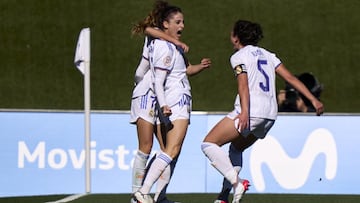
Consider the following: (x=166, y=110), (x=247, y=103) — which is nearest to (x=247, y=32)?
(x=247, y=103)

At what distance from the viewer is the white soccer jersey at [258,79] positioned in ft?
31.3

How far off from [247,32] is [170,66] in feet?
2.63

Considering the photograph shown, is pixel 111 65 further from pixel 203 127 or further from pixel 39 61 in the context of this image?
pixel 203 127

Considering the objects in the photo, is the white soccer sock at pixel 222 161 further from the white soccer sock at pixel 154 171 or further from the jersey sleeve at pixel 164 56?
the jersey sleeve at pixel 164 56

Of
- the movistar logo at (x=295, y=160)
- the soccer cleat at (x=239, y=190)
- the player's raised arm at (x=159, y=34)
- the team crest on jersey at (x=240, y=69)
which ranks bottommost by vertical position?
the movistar logo at (x=295, y=160)

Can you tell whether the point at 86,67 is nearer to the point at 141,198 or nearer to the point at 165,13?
the point at 165,13

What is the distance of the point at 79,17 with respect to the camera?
890 inches

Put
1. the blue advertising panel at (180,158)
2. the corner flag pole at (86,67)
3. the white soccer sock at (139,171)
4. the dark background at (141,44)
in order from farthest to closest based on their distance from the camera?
the dark background at (141,44) → the blue advertising panel at (180,158) → the corner flag pole at (86,67) → the white soccer sock at (139,171)

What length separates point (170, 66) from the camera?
9.70 meters

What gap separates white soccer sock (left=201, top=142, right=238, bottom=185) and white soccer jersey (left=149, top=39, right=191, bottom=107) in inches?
21.6

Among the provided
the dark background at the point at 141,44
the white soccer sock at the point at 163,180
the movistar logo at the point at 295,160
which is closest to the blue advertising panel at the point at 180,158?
the movistar logo at the point at 295,160

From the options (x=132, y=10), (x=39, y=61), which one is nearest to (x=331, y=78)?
(x=132, y=10)

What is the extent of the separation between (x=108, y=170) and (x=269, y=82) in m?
5.67

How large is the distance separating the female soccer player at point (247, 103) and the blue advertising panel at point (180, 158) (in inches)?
195
